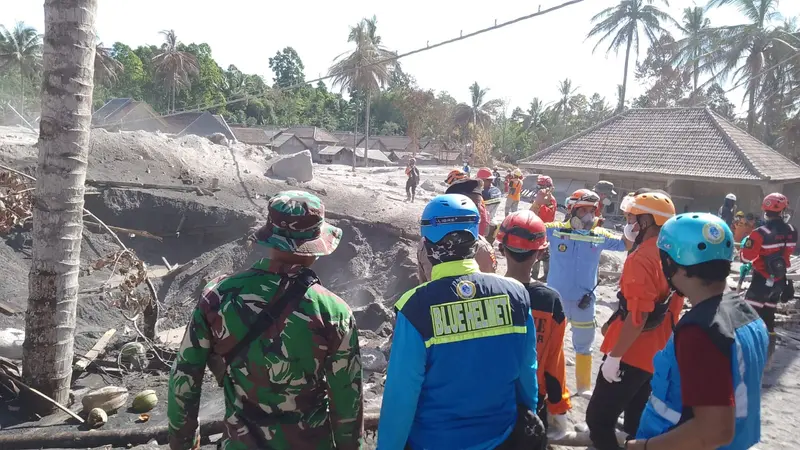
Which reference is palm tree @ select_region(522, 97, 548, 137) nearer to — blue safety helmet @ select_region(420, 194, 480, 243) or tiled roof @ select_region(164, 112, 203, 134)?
tiled roof @ select_region(164, 112, 203, 134)

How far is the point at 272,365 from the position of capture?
212 cm

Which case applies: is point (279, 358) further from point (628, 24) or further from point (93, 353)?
point (628, 24)

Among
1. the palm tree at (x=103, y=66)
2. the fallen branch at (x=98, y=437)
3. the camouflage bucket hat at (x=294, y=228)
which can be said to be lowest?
the fallen branch at (x=98, y=437)

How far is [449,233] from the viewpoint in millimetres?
2227

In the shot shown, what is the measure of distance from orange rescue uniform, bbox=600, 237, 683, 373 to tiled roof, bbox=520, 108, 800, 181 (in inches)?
652

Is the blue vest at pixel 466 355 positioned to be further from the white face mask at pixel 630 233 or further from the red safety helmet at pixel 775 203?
the red safety helmet at pixel 775 203

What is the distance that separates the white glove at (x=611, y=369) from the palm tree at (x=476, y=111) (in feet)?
166

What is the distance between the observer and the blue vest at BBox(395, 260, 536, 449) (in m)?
2.03

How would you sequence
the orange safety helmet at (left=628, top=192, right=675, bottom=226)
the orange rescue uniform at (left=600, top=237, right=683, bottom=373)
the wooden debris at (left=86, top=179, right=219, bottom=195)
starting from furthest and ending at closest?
the wooden debris at (left=86, top=179, right=219, bottom=195), the orange safety helmet at (left=628, top=192, right=675, bottom=226), the orange rescue uniform at (left=600, top=237, right=683, bottom=373)

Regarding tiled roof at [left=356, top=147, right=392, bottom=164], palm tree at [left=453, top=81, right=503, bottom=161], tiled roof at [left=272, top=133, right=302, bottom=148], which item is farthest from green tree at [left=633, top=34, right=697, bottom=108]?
tiled roof at [left=272, top=133, right=302, bottom=148]

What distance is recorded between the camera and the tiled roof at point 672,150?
723 inches

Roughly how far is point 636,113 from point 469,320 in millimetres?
24384

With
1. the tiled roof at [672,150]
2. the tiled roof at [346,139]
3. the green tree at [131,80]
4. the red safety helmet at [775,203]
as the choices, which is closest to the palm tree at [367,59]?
the tiled roof at [346,139]

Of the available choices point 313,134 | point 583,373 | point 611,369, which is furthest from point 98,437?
point 313,134
